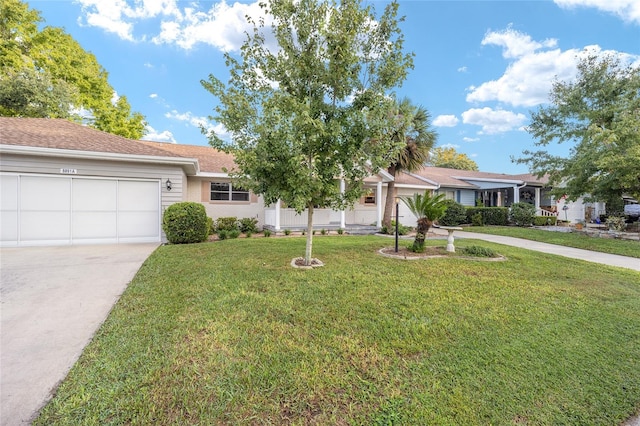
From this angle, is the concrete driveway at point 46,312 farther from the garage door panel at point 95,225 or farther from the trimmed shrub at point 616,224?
the trimmed shrub at point 616,224

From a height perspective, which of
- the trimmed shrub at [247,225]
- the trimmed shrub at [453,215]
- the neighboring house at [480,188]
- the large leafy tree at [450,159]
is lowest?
the trimmed shrub at [247,225]

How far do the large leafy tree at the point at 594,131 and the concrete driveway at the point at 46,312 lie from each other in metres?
16.2

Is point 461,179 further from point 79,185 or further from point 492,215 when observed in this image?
point 79,185

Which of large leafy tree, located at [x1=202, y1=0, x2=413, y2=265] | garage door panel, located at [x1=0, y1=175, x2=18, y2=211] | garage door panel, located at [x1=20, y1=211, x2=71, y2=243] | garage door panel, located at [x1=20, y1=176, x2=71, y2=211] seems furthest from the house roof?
garage door panel, located at [x1=0, y1=175, x2=18, y2=211]

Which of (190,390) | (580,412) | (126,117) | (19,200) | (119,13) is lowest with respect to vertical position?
(580,412)

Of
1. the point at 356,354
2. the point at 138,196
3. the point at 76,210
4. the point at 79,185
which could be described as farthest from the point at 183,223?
the point at 356,354

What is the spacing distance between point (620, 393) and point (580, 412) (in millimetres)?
673

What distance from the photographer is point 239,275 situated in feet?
18.1

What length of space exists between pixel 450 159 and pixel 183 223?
4497cm

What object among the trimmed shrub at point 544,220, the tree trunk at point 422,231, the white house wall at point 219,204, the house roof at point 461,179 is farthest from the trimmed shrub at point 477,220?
the white house wall at point 219,204

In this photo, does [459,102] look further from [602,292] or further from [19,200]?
[19,200]

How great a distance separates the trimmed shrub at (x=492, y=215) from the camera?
18.3 metres

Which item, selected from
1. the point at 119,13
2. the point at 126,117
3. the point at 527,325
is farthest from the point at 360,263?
the point at 126,117

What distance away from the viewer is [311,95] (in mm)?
5848
